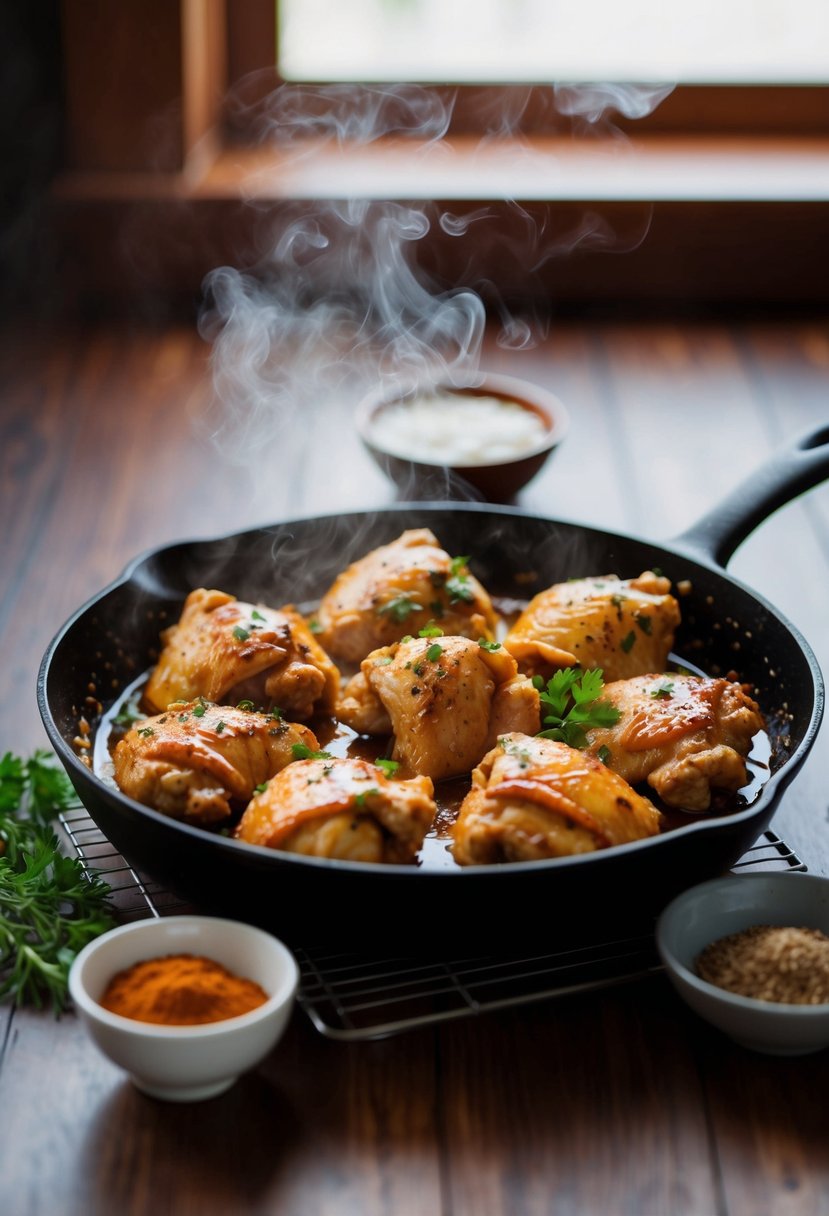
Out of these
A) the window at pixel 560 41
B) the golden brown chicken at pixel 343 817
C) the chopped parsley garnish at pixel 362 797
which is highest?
the window at pixel 560 41

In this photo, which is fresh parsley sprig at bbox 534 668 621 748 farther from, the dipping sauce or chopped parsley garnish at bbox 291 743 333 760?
the dipping sauce

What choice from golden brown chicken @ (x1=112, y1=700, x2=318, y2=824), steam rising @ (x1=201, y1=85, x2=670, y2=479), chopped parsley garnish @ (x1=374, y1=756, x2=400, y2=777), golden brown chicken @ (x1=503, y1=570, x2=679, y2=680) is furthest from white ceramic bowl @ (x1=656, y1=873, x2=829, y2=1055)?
steam rising @ (x1=201, y1=85, x2=670, y2=479)

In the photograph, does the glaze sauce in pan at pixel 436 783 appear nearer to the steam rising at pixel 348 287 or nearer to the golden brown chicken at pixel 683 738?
the golden brown chicken at pixel 683 738

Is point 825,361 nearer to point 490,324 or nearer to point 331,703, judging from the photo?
point 490,324

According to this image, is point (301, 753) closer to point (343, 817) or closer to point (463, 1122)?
point (343, 817)

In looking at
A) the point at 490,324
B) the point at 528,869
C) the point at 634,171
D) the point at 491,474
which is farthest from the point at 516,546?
the point at 634,171

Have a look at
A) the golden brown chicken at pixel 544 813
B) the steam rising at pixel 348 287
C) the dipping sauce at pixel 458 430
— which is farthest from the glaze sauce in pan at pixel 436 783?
the steam rising at pixel 348 287
